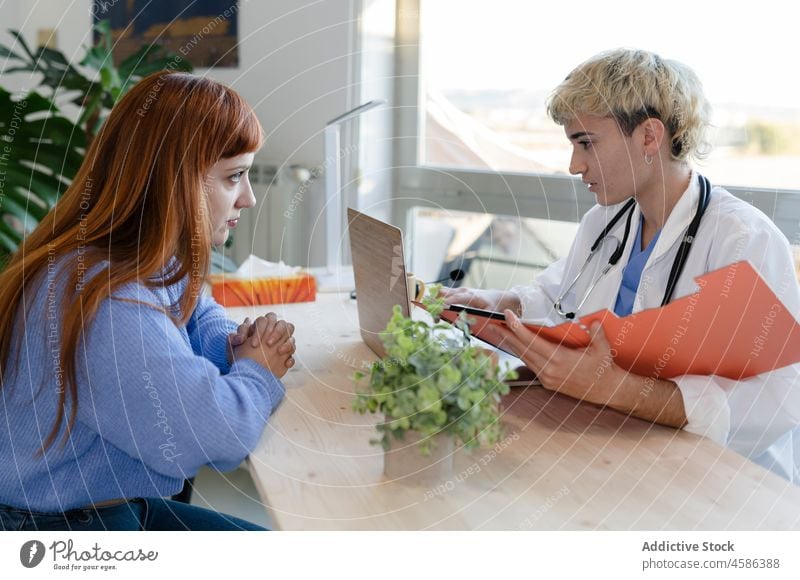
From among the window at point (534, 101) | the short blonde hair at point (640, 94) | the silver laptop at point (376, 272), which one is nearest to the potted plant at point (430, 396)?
the silver laptop at point (376, 272)

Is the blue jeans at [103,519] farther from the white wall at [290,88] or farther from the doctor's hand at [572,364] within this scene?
the white wall at [290,88]

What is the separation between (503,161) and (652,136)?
1.05 m

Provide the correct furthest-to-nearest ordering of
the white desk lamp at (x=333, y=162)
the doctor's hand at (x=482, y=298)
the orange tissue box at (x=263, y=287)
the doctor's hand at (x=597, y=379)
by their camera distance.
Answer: the white desk lamp at (x=333, y=162), the orange tissue box at (x=263, y=287), the doctor's hand at (x=482, y=298), the doctor's hand at (x=597, y=379)

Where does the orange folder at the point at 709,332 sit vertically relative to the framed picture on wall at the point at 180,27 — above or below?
below

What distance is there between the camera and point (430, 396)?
739mm

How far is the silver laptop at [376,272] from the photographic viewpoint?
1.15m

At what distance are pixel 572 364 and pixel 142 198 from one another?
60cm

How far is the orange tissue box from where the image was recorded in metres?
1.66

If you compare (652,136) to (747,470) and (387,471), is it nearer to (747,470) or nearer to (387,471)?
(747,470)

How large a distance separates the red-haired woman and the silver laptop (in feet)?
0.78

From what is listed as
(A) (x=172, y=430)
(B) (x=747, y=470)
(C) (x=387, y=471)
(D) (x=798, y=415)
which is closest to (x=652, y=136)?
(D) (x=798, y=415)

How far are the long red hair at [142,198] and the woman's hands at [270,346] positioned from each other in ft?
0.40

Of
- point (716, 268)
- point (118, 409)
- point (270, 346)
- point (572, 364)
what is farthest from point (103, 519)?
point (716, 268)

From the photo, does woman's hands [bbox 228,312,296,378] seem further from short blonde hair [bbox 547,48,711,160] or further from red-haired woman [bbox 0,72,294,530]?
short blonde hair [bbox 547,48,711,160]
